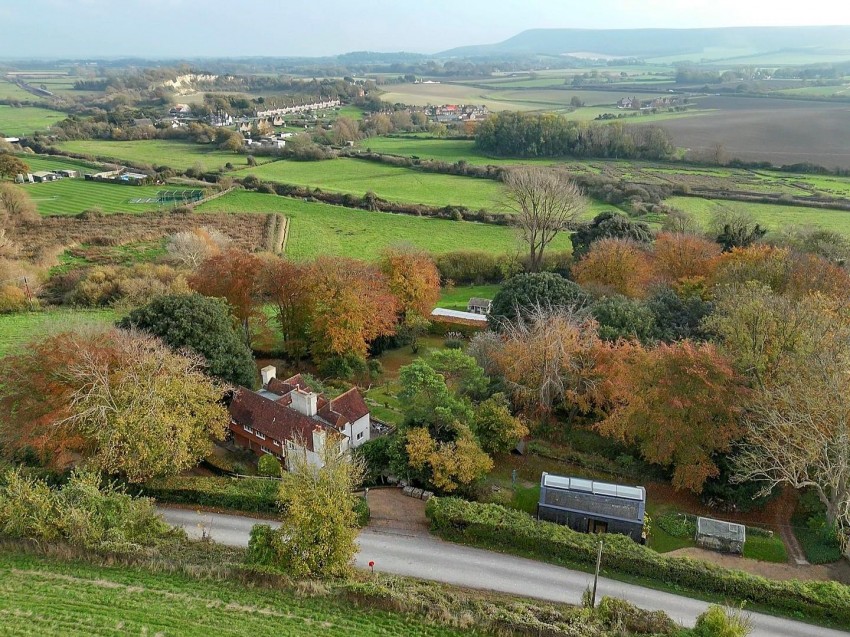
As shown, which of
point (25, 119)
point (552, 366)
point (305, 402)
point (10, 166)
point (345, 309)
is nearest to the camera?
point (305, 402)

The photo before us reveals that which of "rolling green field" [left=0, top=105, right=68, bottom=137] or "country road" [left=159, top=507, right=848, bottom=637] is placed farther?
"rolling green field" [left=0, top=105, right=68, bottom=137]

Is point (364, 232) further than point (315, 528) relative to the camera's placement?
Yes

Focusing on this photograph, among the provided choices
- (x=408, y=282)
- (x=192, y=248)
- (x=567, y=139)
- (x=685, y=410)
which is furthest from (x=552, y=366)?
(x=567, y=139)

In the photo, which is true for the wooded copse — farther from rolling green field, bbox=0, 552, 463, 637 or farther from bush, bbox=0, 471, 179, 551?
rolling green field, bbox=0, 552, 463, 637

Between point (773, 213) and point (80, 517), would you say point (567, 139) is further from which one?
point (80, 517)

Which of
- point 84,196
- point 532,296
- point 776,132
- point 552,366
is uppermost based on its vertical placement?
point 776,132

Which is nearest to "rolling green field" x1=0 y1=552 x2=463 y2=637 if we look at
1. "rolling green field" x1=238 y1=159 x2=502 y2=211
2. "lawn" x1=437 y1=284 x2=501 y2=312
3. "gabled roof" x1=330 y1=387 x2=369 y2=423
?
"gabled roof" x1=330 y1=387 x2=369 y2=423
